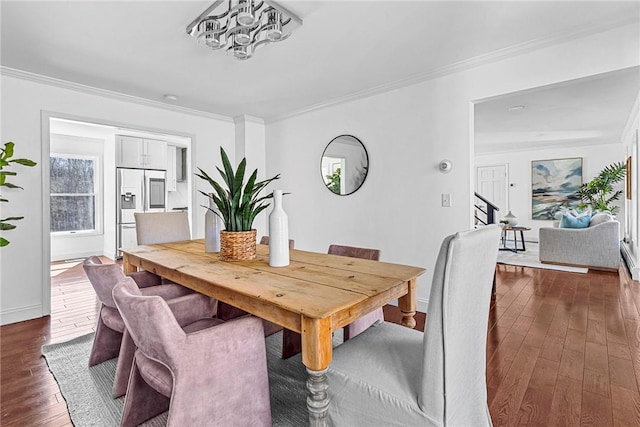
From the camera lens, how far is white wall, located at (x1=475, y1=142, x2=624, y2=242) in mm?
7102

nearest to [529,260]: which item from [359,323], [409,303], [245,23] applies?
[359,323]

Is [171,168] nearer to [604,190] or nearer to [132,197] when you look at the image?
[132,197]

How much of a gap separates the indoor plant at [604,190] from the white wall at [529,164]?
0.67 ft

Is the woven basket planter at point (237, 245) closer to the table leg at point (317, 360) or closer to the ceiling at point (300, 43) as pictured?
Result: the table leg at point (317, 360)

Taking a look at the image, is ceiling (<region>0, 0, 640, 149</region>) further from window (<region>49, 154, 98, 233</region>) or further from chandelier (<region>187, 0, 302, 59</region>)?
window (<region>49, 154, 98, 233</region>)

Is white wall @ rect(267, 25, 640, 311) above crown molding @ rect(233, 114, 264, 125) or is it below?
below

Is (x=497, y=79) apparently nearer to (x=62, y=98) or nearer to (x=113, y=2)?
(x=113, y=2)

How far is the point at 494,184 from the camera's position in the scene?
8.49m

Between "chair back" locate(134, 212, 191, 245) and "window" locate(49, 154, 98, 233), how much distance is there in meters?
4.03

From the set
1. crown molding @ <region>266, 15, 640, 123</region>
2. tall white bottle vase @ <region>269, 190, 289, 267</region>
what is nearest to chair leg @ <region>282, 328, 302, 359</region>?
tall white bottle vase @ <region>269, 190, 289, 267</region>

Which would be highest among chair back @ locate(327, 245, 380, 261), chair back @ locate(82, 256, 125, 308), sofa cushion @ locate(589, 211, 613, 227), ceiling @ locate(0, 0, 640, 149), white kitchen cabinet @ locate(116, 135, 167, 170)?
ceiling @ locate(0, 0, 640, 149)

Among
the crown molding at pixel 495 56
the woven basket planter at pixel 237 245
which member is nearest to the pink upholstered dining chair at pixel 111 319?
the woven basket planter at pixel 237 245

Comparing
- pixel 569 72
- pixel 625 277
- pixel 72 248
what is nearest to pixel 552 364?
pixel 569 72

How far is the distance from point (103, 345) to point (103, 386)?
0.34 meters
